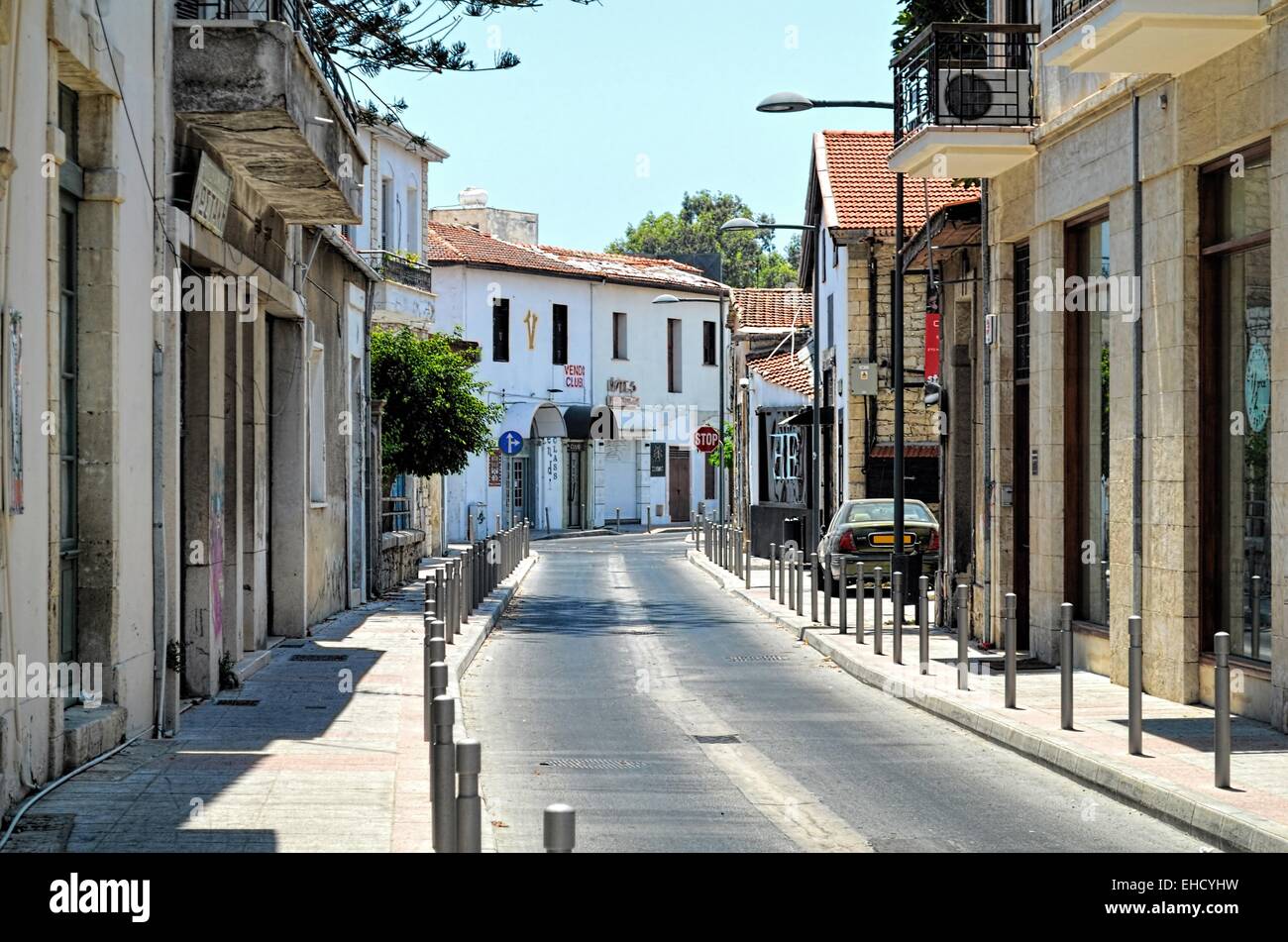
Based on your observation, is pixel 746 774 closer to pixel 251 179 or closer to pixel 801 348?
pixel 251 179

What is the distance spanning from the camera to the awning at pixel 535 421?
178ft

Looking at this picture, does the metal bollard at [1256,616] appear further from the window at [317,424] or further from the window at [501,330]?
the window at [501,330]

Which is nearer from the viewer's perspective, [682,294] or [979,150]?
[979,150]

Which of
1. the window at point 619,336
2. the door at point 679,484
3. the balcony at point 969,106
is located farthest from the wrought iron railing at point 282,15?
the door at point 679,484

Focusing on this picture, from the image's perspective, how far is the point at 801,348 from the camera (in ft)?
141

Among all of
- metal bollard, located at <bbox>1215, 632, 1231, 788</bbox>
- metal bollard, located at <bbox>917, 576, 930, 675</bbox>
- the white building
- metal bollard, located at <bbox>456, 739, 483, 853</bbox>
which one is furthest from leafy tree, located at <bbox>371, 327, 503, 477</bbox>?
metal bollard, located at <bbox>456, 739, 483, 853</bbox>

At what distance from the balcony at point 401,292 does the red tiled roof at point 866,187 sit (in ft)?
24.6

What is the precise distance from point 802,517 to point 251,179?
21.7m

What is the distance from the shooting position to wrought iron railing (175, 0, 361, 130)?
12.9m

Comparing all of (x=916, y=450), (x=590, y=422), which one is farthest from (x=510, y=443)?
(x=590, y=422)

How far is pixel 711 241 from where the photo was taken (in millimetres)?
93500

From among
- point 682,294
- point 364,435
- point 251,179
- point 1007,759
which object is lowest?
point 1007,759

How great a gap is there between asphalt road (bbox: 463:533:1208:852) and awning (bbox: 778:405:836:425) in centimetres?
1466
